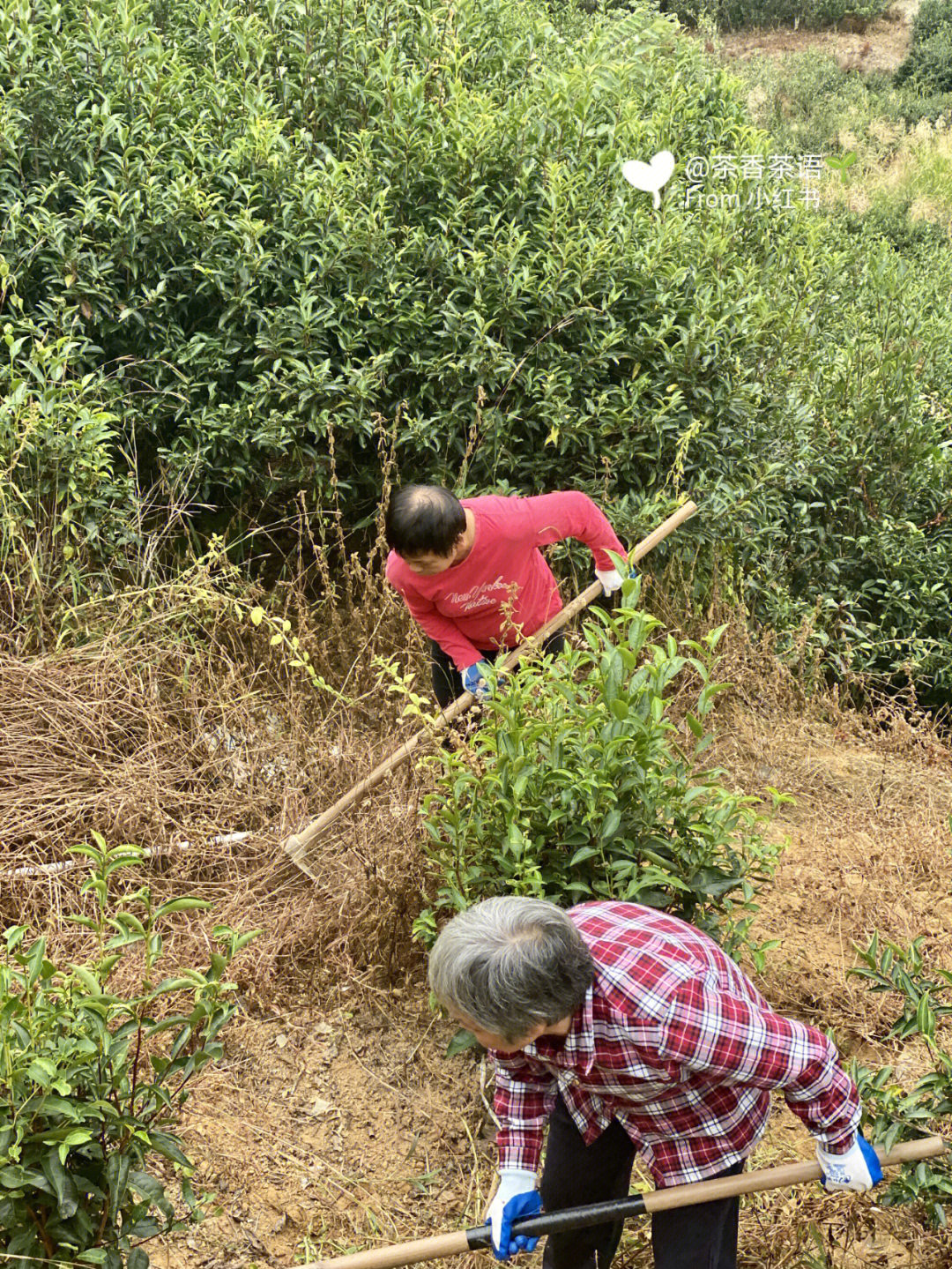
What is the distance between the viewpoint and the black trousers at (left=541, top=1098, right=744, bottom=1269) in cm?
233

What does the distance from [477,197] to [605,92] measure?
1.24m

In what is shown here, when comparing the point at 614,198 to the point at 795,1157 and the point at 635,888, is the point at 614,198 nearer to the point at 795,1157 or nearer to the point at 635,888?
the point at 635,888

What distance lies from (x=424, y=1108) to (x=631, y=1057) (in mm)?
1407

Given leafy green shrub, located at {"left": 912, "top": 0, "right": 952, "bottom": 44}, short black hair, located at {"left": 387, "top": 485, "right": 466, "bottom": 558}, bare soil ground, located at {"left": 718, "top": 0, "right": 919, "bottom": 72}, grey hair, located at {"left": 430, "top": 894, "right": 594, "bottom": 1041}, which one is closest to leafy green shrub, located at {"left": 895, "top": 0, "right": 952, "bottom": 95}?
leafy green shrub, located at {"left": 912, "top": 0, "right": 952, "bottom": 44}

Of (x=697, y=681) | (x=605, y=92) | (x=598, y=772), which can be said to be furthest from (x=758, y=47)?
(x=598, y=772)

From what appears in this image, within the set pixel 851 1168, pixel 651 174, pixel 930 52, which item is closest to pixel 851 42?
pixel 930 52

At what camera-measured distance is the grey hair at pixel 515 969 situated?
199 cm

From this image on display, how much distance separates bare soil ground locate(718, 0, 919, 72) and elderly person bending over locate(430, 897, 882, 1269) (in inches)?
772

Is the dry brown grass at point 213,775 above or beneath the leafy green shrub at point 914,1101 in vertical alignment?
beneath

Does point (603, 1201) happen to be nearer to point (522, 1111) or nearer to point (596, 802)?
point (522, 1111)

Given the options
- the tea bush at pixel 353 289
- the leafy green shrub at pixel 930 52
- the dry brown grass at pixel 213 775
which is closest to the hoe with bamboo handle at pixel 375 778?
the dry brown grass at pixel 213 775

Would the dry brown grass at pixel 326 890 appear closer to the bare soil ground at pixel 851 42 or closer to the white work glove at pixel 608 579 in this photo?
the white work glove at pixel 608 579

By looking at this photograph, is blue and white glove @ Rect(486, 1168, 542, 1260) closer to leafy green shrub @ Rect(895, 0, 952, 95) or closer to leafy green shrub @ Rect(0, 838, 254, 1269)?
leafy green shrub @ Rect(0, 838, 254, 1269)

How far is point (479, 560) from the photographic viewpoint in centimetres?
379
